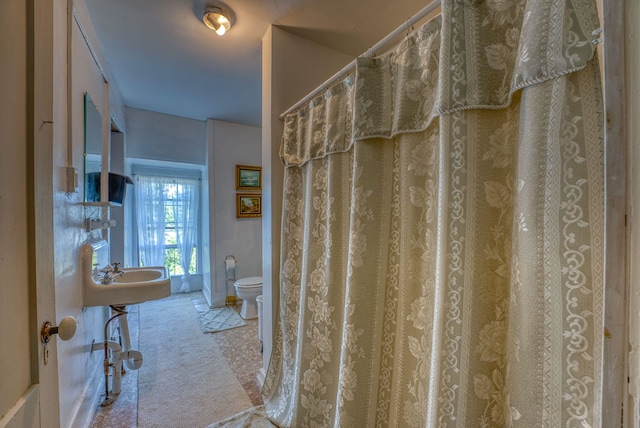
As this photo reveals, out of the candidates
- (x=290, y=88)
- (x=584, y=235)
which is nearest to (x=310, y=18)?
(x=290, y=88)

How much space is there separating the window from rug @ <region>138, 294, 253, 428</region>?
125 cm

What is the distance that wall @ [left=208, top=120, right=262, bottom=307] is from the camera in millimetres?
3406

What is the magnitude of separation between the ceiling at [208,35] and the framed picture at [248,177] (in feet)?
3.71

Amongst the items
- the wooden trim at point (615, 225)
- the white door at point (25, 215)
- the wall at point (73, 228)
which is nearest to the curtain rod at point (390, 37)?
the wooden trim at point (615, 225)

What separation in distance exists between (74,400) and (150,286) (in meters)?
0.62

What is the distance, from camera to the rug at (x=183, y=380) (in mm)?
1591

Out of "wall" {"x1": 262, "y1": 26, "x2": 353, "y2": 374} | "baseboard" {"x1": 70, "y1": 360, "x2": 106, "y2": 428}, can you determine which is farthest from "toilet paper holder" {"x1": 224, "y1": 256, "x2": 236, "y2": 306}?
"wall" {"x1": 262, "y1": 26, "x2": 353, "y2": 374}

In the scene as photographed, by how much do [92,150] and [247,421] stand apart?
76.4 inches

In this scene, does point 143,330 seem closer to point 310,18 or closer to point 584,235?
point 310,18

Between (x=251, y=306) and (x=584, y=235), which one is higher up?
(x=584, y=235)

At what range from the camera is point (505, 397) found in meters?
0.69

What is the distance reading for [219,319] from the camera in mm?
3006

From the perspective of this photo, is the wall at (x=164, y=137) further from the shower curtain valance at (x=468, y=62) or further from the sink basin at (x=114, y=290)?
the shower curtain valance at (x=468, y=62)

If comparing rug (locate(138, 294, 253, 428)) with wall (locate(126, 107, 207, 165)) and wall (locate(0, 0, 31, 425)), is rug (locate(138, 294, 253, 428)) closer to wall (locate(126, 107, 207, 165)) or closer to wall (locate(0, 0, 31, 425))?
wall (locate(0, 0, 31, 425))
